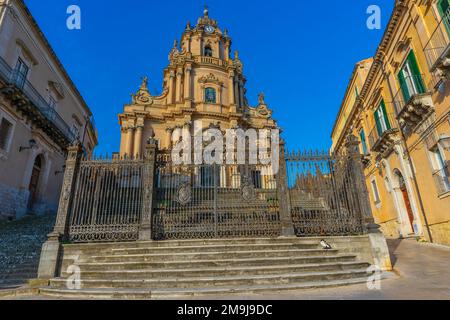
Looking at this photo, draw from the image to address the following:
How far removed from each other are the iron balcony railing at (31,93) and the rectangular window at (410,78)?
19.7 m

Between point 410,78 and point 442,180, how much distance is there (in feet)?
16.8

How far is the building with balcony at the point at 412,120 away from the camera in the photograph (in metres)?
9.77

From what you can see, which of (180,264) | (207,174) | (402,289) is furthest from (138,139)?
(402,289)

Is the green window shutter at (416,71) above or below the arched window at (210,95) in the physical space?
below

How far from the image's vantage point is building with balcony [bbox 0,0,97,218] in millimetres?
13430

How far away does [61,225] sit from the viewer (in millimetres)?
7375

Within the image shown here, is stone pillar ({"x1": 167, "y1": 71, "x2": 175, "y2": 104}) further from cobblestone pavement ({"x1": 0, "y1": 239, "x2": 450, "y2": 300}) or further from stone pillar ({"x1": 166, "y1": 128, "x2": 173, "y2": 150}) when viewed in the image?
cobblestone pavement ({"x1": 0, "y1": 239, "x2": 450, "y2": 300})

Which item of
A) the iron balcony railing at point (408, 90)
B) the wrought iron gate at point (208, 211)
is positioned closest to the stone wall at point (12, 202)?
the wrought iron gate at point (208, 211)

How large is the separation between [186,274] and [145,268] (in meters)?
1.17

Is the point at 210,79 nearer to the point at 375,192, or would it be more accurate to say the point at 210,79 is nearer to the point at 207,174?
the point at 375,192

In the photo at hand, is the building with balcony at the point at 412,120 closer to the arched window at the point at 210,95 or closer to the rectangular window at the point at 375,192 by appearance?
the rectangular window at the point at 375,192

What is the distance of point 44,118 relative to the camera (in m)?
16.1

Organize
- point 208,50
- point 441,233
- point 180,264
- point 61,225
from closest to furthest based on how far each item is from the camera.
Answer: point 180,264, point 61,225, point 441,233, point 208,50

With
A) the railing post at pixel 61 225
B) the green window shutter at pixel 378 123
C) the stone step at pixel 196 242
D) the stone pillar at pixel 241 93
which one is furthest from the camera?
the stone pillar at pixel 241 93
